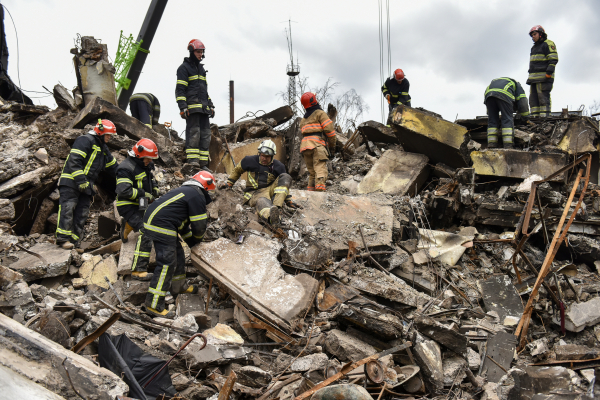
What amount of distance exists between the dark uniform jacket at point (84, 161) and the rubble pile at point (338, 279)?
2.57ft

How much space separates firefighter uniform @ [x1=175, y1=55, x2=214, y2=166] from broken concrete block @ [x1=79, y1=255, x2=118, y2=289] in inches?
98.7

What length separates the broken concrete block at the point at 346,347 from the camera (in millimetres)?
3539

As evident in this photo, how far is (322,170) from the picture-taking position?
7.09m

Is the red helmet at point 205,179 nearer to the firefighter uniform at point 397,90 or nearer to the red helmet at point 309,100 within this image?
the red helmet at point 309,100

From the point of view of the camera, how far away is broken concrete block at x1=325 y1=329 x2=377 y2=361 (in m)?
3.54

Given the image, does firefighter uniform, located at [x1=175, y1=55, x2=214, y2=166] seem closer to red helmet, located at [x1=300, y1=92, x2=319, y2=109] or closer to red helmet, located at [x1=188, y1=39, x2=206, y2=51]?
red helmet, located at [x1=188, y1=39, x2=206, y2=51]

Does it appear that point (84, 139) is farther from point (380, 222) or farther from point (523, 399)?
point (523, 399)

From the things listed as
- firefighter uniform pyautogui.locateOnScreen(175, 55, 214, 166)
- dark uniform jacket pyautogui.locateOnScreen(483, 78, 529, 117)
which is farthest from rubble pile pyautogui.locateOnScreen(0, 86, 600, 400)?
dark uniform jacket pyautogui.locateOnScreen(483, 78, 529, 117)

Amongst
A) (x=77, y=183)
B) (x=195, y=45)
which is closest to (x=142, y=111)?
(x=195, y=45)

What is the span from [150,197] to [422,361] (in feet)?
13.0

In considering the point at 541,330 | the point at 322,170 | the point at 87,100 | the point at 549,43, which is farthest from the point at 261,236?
the point at 549,43

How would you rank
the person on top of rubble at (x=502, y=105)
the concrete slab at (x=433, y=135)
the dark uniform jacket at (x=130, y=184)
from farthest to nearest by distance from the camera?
the person on top of rubble at (x=502, y=105) → the concrete slab at (x=433, y=135) → the dark uniform jacket at (x=130, y=184)

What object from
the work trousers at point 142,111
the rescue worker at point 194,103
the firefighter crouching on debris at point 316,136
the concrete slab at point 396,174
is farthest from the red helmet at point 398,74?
the work trousers at point 142,111

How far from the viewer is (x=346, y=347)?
3564 millimetres
